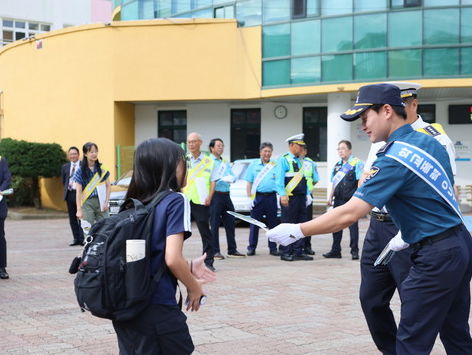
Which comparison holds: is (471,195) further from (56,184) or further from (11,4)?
(11,4)

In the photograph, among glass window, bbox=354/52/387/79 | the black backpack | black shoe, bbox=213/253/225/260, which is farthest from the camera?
glass window, bbox=354/52/387/79

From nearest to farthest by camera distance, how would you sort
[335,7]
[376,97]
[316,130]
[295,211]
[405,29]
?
[376,97], [295,211], [405,29], [335,7], [316,130]

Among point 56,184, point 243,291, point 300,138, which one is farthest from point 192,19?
point 243,291

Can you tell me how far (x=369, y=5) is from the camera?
2150 centimetres

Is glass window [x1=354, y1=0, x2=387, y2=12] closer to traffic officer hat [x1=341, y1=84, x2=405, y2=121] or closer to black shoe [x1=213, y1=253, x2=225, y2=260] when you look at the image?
black shoe [x1=213, y1=253, x2=225, y2=260]

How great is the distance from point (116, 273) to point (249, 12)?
71.0ft

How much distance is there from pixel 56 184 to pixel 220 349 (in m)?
20.0

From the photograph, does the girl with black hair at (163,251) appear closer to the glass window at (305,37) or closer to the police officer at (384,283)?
the police officer at (384,283)

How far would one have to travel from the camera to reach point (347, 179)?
1018 cm

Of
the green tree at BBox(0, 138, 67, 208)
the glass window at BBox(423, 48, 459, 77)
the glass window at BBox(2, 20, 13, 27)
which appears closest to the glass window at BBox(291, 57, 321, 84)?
the glass window at BBox(423, 48, 459, 77)

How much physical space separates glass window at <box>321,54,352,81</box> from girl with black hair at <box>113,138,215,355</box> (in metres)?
19.4

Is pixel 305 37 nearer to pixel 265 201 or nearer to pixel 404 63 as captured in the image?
pixel 404 63

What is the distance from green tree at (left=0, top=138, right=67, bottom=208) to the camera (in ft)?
69.8

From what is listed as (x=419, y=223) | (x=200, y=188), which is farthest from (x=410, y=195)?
(x=200, y=188)
